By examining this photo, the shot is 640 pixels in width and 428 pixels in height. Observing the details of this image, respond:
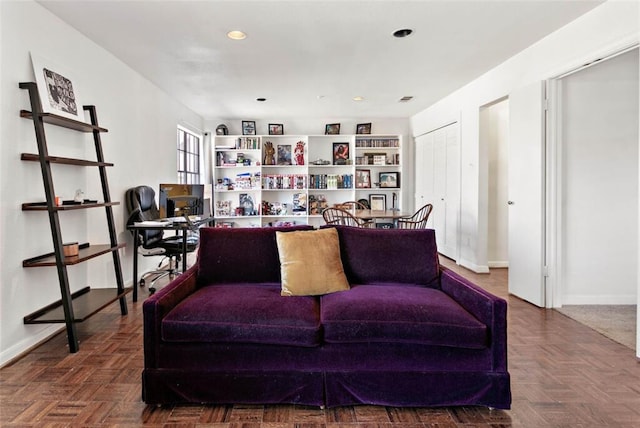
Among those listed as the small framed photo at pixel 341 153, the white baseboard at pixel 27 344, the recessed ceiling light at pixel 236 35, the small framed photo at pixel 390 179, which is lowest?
the white baseboard at pixel 27 344

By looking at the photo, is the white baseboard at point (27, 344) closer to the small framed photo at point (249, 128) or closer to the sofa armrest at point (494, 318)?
the sofa armrest at point (494, 318)

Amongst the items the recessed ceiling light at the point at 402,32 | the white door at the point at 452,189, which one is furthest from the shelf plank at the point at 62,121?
the white door at the point at 452,189

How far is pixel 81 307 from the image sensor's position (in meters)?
2.78

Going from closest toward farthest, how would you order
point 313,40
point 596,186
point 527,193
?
point 313,40 < point 596,186 < point 527,193

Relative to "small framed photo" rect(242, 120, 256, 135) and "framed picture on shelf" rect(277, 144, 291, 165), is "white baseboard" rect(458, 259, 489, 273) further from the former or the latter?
"small framed photo" rect(242, 120, 256, 135)

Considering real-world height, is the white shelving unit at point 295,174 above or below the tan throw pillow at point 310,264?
above

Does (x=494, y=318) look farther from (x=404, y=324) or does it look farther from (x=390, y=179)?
(x=390, y=179)

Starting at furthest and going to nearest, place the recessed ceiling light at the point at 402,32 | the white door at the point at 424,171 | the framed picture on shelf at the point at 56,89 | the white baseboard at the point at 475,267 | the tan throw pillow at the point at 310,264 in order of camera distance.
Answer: the white door at the point at 424,171 → the white baseboard at the point at 475,267 → the recessed ceiling light at the point at 402,32 → the framed picture on shelf at the point at 56,89 → the tan throw pillow at the point at 310,264

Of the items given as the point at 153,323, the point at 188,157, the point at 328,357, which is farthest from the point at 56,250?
the point at 188,157

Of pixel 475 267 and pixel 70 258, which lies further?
pixel 475 267

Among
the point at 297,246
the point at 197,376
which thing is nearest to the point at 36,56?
the point at 297,246

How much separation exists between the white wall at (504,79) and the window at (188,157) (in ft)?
13.1

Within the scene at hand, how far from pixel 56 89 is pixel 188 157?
352cm

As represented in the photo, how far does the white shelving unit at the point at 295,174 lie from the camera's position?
6.91 m
